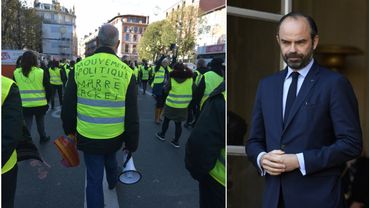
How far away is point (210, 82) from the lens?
2.08m

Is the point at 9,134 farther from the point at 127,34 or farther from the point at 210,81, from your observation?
the point at 210,81

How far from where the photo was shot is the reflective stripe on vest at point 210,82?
6.77 feet

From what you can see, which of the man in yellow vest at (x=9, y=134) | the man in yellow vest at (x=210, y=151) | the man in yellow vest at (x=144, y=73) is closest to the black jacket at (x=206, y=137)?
the man in yellow vest at (x=210, y=151)

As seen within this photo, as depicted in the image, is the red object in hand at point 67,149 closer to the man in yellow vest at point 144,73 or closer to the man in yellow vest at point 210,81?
the man in yellow vest at point 144,73

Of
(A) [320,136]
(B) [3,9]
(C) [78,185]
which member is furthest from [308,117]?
(B) [3,9]

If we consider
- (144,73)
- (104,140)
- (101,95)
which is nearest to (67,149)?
(104,140)

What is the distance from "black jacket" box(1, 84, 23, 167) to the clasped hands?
1.05 metres

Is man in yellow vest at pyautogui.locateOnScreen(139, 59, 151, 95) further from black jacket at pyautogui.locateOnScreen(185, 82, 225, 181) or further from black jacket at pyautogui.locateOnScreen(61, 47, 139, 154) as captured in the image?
black jacket at pyautogui.locateOnScreen(185, 82, 225, 181)

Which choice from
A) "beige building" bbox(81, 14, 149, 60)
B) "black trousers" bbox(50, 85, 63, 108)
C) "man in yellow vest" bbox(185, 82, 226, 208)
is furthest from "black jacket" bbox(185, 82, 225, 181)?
"black trousers" bbox(50, 85, 63, 108)

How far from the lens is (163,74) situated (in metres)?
2.11

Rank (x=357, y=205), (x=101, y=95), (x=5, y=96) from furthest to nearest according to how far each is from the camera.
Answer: (x=357, y=205)
(x=101, y=95)
(x=5, y=96)

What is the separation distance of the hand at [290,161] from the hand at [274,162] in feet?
0.04

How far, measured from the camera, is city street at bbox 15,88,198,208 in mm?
1859

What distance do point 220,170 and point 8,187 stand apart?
0.95m
